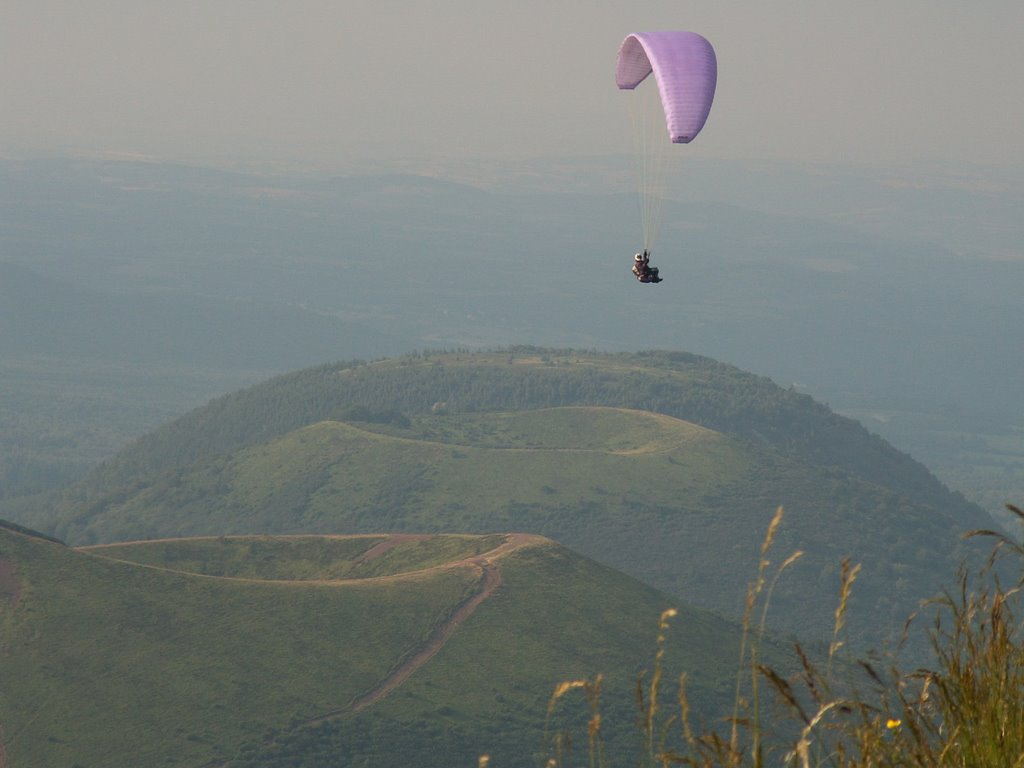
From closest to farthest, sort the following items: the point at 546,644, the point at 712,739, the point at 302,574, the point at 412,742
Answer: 1. the point at 712,739
2. the point at 412,742
3. the point at 546,644
4. the point at 302,574

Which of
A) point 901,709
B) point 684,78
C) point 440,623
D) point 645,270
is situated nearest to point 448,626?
point 440,623

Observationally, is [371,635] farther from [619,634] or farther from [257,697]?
[619,634]

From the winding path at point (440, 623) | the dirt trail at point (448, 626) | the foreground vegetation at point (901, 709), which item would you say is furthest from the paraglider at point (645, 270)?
the dirt trail at point (448, 626)

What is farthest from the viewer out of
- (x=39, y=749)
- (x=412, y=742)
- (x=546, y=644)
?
(x=546, y=644)

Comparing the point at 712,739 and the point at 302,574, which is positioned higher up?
the point at 712,739

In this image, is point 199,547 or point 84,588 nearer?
point 84,588

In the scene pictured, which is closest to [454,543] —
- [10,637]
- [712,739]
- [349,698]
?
[349,698]

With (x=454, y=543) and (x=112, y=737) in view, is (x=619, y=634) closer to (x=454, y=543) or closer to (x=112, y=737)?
(x=454, y=543)
